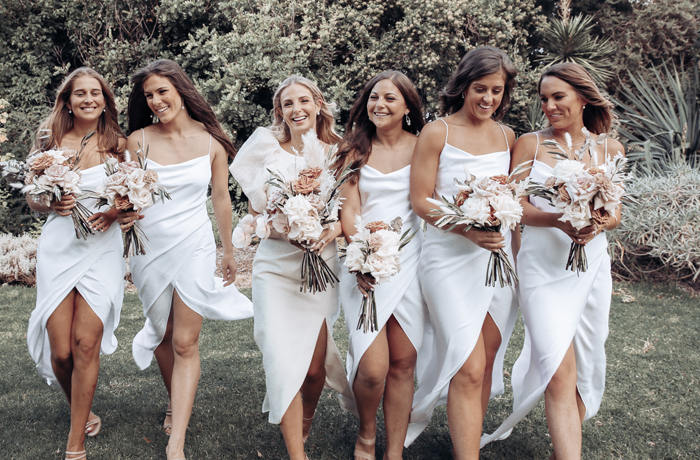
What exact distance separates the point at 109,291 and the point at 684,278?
26.9 feet

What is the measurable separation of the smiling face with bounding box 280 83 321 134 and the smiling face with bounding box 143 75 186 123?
81 centimetres

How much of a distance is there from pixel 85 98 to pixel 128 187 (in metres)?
0.89

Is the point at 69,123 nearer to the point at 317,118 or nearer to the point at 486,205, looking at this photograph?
the point at 317,118

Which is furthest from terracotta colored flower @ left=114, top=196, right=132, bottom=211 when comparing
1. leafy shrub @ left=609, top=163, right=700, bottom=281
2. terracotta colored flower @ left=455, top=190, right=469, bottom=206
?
leafy shrub @ left=609, top=163, right=700, bottom=281

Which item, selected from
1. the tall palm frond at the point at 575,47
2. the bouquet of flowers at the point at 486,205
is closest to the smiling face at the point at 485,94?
the bouquet of flowers at the point at 486,205

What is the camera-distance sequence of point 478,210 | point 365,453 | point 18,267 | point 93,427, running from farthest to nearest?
point 18,267
point 93,427
point 365,453
point 478,210

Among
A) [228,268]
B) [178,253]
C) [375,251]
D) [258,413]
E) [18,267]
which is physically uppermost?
[375,251]

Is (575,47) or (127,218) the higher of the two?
(575,47)

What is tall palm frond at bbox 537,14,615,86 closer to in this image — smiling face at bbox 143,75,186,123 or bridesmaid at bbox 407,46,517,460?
bridesmaid at bbox 407,46,517,460

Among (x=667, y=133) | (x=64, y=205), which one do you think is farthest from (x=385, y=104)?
(x=667, y=133)

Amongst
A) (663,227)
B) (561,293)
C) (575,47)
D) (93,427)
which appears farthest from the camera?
(575,47)

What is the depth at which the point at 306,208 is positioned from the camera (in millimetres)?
2938

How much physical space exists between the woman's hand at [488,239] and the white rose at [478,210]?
16 centimetres

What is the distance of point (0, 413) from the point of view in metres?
4.38
